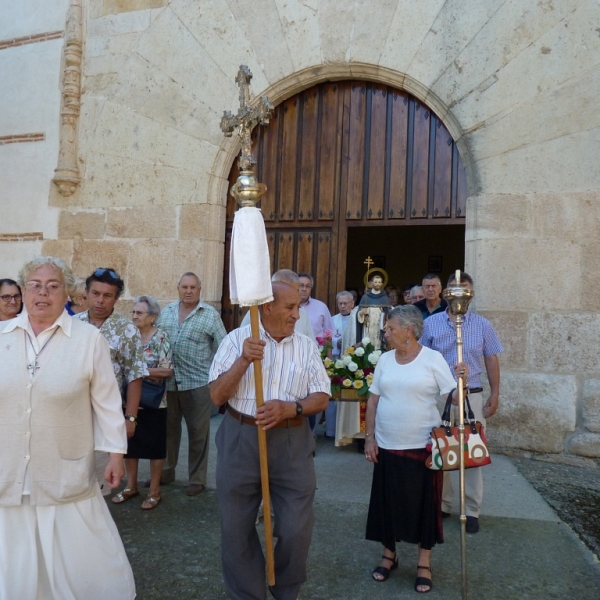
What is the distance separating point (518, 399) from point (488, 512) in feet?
5.24

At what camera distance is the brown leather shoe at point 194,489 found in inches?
181

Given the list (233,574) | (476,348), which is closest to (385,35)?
(476,348)

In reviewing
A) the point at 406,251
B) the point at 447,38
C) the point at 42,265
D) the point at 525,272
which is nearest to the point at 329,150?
the point at 447,38

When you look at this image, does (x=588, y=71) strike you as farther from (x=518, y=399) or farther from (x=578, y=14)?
(x=518, y=399)

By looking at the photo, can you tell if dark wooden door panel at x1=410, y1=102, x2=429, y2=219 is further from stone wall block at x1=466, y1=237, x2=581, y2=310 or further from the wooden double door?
stone wall block at x1=466, y1=237, x2=581, y2=310

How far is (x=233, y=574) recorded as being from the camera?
109 inches

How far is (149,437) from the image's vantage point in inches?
173

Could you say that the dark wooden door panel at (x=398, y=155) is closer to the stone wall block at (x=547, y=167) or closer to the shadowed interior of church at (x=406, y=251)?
the stone wall block at (x=547, y=167)

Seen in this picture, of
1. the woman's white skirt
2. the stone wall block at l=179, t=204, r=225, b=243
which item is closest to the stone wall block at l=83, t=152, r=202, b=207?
the stone wall block at l=179, t=204, r=225, b=243

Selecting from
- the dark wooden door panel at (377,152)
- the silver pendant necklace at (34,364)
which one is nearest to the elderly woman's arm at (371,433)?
the silver pendant necklace at (34,364)

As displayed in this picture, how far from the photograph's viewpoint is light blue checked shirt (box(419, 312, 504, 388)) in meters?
4.27

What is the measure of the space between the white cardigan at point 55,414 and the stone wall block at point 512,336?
4.16 meters

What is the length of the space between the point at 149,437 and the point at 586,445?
151 inches

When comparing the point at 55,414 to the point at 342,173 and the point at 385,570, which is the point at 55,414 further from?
the point at 342,173
